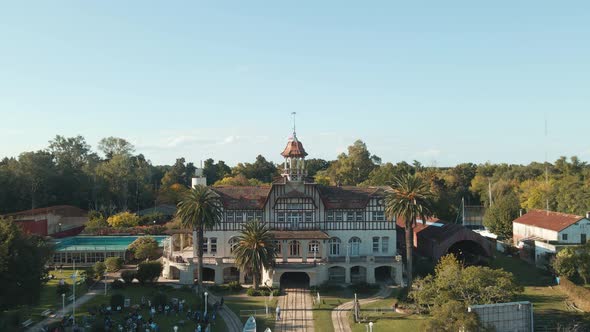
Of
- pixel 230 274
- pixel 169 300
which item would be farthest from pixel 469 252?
pixel 169 300

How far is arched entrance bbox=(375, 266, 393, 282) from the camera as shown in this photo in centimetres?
5397

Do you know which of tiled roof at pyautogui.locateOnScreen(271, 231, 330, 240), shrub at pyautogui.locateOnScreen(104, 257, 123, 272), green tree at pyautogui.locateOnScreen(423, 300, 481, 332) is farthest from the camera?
shrub at pyautogui.locateOnScreen(104, 257, 123, 272)

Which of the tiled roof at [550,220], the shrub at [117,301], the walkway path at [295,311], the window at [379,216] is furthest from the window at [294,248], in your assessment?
the tiled roof at [550,220]

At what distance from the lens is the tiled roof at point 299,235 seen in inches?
2020

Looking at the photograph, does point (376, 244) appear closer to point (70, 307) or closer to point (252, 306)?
point (252, 306)

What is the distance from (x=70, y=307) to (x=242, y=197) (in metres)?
20.6

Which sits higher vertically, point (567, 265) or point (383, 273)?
point (567, 265)

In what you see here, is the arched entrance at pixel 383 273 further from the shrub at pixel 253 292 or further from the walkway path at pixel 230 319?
the walkway path at pixel 230 319

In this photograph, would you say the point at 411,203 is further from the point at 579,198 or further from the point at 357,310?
the point at 579,198

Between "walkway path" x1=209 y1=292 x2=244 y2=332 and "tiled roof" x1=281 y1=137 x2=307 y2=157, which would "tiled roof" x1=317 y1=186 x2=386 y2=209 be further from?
"walkway path" x1=209 y1=292 x2=244 y2=332

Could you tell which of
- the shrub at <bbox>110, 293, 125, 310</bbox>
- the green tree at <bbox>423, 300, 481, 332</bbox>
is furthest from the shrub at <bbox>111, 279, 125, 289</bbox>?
the green tree at <bbox>423, 300, 481, 332</bbox>

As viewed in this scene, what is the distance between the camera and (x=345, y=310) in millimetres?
42781

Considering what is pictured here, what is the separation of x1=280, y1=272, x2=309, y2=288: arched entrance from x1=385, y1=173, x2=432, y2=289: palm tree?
37.4 feet

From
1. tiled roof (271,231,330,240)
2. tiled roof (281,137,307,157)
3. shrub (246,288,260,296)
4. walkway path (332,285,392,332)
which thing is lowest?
walkway path (332,285,392,332)
